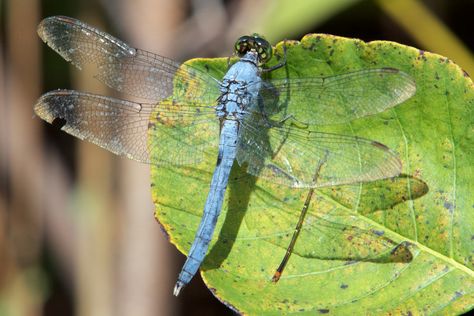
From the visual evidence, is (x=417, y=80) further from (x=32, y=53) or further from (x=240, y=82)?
(x=32, y=53)

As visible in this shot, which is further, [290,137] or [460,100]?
[290,137]

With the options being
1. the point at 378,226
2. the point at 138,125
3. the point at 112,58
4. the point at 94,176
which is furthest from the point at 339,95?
the point at 94,176

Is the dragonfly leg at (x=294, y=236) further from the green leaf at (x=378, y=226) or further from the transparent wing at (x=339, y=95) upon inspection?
the transparent wing at (x=339, y=95)

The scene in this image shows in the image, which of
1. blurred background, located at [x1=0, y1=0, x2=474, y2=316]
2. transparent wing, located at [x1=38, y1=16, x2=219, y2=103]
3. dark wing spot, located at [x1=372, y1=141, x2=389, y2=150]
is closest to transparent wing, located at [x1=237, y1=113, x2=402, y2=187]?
dark wing spot, located at [x1=372, y1=141, x2=389, y2=150]

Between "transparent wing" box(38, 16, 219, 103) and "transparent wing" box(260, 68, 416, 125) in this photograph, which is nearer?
"transparent wing" box(260, 68, 416, 125)

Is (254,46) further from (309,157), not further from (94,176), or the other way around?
(94,176)

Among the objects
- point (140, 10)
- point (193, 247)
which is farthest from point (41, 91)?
point (193, 247)

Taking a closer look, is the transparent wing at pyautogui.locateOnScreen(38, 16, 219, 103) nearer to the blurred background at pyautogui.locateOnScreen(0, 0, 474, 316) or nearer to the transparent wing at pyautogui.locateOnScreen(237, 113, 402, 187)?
the transparent wing at pyautogui.locateOnScreen(237, 113, 402, 187)
